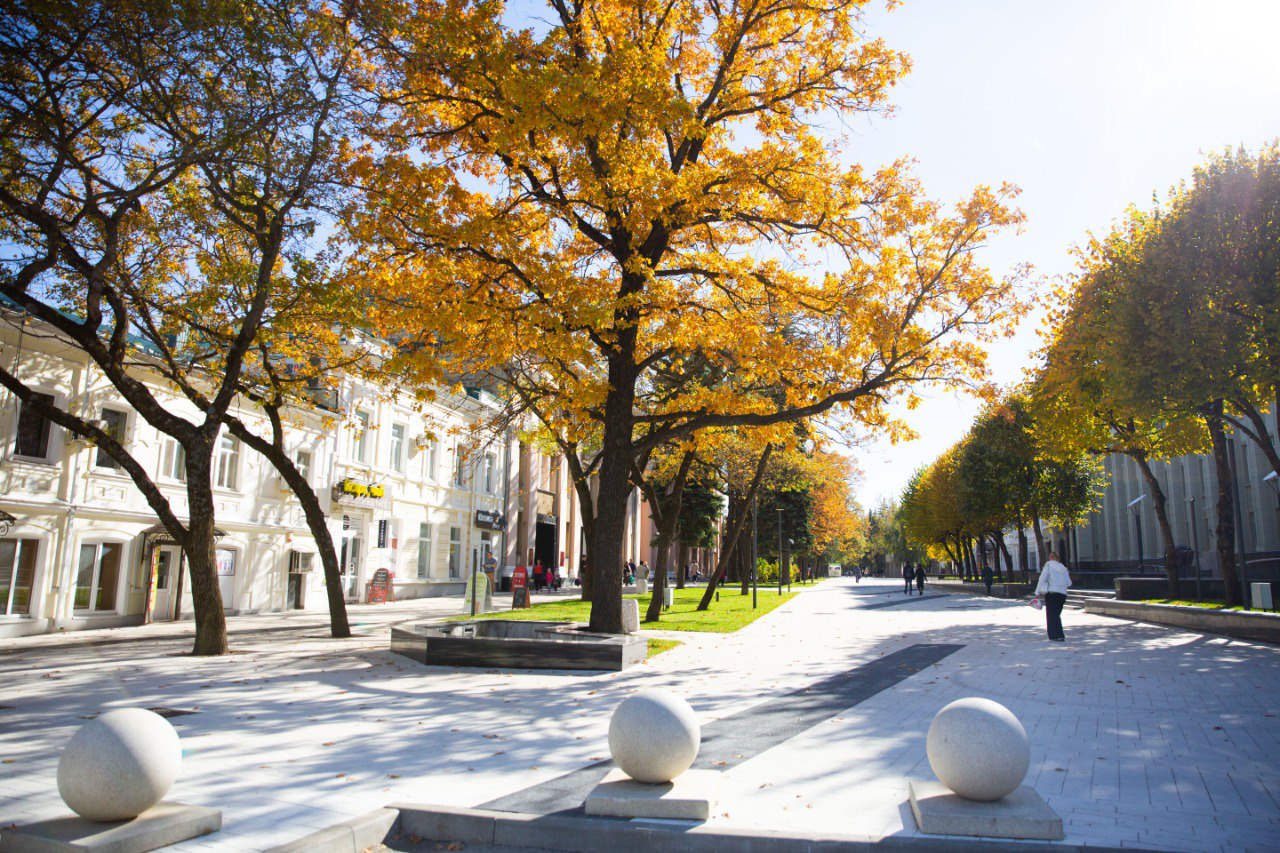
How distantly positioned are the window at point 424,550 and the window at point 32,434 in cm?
1715

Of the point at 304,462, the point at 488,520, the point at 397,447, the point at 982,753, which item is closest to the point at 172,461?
the point at 304,462

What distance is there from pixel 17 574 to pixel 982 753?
19.4 metres

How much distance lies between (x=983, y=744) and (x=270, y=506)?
24153 millimetres

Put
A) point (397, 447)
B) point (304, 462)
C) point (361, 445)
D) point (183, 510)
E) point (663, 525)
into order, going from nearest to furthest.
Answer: point (183, 510) < point (663, 525) < point (304, 462) < point (361, 445) < point (397, 447)

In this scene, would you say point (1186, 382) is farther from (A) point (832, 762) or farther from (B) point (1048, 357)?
(A) point (832, 762)

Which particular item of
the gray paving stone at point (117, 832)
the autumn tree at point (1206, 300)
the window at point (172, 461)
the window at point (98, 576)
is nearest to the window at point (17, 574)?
the window at point (98, 576)

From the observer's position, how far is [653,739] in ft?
17.8

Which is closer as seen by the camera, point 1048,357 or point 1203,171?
point 1203,171

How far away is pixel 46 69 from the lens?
34.8ft

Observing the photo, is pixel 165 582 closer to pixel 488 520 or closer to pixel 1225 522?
pixel 488 520

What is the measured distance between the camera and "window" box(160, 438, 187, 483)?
21.6 m

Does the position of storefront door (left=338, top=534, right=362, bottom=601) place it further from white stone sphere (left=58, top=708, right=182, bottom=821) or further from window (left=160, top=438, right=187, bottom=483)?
white stone sphere (left=58, top=708, right=182, bottom=821)

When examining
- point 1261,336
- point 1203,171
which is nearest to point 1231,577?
point 1261,336

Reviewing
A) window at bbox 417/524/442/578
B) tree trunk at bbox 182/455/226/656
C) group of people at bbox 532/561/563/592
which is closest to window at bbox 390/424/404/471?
window at bbox 417/524/442/578
